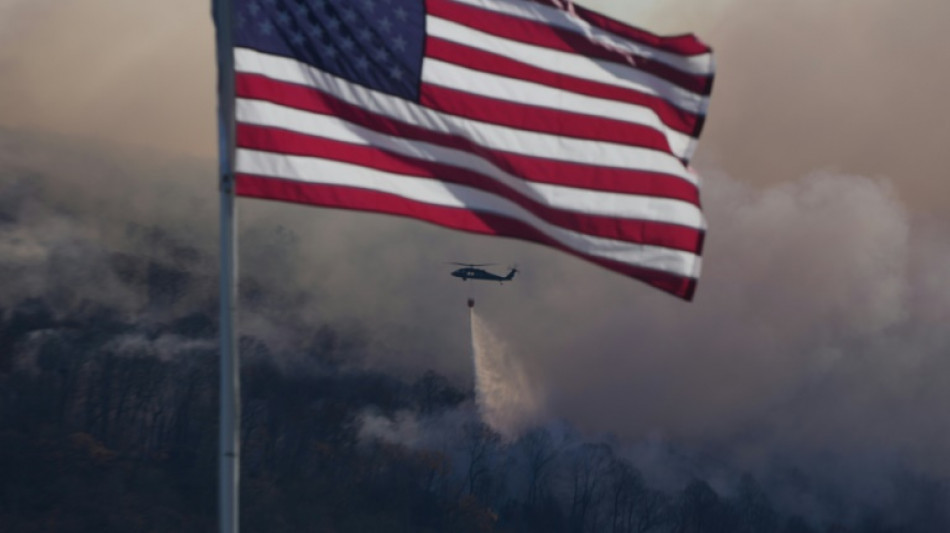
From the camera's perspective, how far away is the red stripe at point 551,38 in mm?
25453

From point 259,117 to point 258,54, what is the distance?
3.69 feet

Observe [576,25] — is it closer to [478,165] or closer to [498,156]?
[498,156]

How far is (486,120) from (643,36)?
12.0 ft

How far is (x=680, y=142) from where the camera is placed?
89.0 feet

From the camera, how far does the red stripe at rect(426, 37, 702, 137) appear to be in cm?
2516

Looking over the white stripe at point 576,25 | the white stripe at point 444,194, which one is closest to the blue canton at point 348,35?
the white stripe at point 444,194

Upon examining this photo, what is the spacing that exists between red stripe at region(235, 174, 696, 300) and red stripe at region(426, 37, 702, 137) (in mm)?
2656

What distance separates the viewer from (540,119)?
26.0 meters

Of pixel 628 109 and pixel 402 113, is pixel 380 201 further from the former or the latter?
pixel 628 109

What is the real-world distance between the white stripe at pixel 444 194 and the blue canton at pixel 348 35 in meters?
1.59

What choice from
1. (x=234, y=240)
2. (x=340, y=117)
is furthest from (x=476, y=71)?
(x=234, y=240)

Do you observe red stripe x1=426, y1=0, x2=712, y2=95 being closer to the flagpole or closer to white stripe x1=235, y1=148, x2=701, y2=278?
white stripe x1=235, y1=148, x2=701, y2=278

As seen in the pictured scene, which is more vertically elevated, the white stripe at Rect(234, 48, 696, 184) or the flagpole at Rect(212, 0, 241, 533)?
the white stripe at Rect(234, 48, 696, 184)

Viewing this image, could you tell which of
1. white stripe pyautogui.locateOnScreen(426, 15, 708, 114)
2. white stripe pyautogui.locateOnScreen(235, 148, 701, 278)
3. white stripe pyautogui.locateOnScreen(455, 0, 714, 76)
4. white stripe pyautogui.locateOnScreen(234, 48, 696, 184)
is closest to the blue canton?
white stripe pyautogui.locateOnScreen(234, 48, 696, 184)
